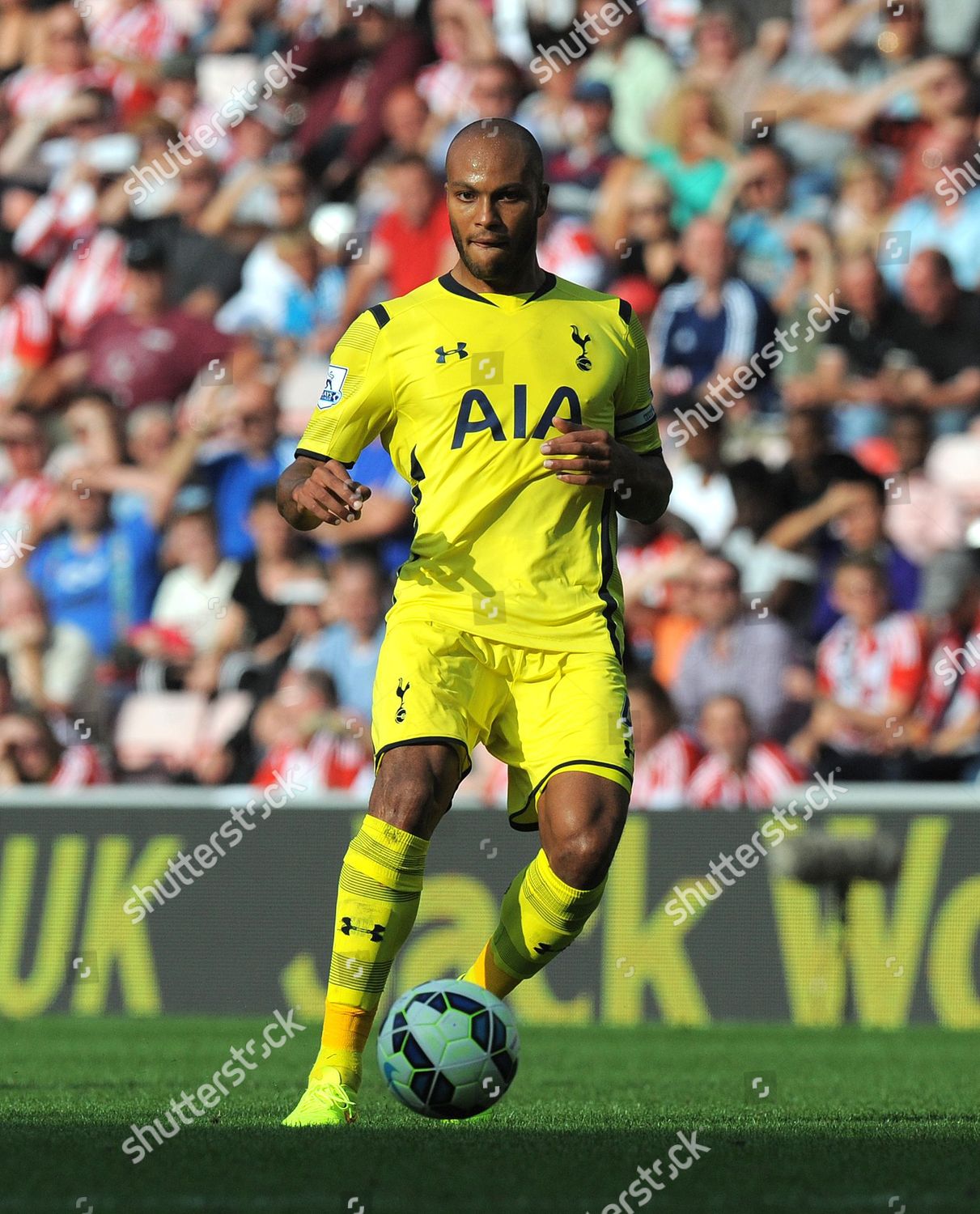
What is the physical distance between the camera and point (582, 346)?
5891 millimetres

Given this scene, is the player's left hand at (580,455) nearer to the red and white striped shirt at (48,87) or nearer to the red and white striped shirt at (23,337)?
the red and white striped shirt at (23,337)

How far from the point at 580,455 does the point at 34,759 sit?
780cm

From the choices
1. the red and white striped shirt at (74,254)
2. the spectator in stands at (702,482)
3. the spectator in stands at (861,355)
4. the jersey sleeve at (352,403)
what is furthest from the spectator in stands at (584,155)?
the jersey sleeve at (352,403)

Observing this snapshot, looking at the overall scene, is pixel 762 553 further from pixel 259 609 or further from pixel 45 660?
pixel 45 660

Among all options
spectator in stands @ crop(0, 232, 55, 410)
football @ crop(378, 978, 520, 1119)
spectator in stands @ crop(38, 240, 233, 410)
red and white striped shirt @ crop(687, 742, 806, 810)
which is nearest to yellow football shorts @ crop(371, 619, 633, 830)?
football @ crop(378, 978, 520, 1119)

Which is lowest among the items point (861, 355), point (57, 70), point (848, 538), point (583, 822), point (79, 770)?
point (79, 770)

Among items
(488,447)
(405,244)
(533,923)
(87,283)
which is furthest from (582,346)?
(87,283)

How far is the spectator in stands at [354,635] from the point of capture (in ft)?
40.1

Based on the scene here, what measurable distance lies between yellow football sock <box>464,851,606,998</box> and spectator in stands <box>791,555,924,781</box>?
5.54 metres

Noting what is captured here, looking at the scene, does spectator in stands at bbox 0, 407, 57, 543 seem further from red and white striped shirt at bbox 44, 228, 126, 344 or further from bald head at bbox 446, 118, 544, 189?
bald head at bbox 446, 118, 544, 189

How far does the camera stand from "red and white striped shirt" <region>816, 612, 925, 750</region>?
11336 mm

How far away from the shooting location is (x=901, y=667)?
37.2 ft

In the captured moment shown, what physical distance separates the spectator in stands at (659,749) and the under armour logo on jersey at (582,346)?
542 centimetres

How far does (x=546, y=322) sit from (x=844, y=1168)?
8.42 feet
